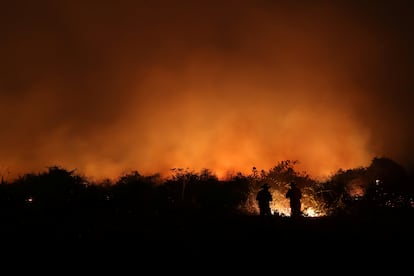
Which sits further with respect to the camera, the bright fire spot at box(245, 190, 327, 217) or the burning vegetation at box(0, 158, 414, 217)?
the bright fire spot at box(245, 190, 327, 217)

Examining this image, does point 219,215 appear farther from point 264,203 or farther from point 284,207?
point 284,207

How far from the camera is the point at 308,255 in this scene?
13.6 meters

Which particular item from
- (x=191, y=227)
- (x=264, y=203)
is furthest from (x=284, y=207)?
(x=191, y=227)

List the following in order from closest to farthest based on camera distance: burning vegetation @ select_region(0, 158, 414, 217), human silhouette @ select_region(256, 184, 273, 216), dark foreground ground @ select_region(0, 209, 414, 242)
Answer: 1. dark foreground ground @ select_region(0, 209, 414, 242)
2. human silhouette @ select_region(256, 184, 273, 216)
3. burning vegetation @ select_region(0, 158, 414, 217)

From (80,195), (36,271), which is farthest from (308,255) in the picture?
(80,195)

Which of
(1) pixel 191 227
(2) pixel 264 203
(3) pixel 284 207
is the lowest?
(1) pixel 191 227

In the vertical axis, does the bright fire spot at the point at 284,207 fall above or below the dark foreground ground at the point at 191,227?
above

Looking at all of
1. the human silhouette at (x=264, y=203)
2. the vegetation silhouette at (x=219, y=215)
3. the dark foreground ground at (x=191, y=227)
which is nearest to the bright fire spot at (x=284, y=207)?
the vegetation silhouette at (x=219, y=215)

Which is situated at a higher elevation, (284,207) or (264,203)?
(284,207)

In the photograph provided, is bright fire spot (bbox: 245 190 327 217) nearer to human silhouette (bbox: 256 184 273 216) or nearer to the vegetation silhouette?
the vegetation silhouette

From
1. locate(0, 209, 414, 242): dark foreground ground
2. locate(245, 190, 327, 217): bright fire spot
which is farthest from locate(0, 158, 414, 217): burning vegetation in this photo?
locate(0, 209, 414, 242): dark foreground ground

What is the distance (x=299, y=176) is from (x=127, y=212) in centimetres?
1146

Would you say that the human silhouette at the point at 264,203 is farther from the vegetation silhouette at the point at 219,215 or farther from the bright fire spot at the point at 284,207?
the bright fire spot at the point at 284,207

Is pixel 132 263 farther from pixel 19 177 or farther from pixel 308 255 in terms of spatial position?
pixel 19 177
